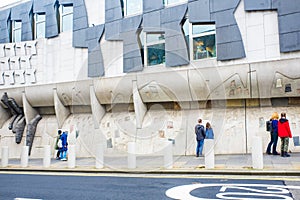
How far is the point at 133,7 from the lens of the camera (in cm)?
1698

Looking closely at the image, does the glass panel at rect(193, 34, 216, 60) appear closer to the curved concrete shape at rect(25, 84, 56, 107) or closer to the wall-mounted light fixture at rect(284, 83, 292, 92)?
the wall-mounted light fixture at rect(284, 83, 292, 92)

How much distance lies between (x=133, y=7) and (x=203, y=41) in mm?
5088

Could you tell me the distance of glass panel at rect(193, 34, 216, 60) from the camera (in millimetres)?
14334

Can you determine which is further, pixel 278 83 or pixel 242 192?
pixel 278 83

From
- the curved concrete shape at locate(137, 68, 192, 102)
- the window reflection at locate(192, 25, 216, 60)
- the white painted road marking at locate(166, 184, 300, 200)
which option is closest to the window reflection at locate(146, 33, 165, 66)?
the curved concrete shape at locate(137, 68, 192, 102)

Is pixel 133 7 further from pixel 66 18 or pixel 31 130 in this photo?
pixel 31 130

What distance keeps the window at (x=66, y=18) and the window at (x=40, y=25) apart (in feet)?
5.51

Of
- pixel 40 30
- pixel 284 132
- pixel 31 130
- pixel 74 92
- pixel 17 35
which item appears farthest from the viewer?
pixel 17 35

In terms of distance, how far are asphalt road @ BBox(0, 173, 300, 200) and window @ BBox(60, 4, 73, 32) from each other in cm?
1325

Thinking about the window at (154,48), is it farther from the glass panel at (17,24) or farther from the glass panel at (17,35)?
the glass panel at (17,24)

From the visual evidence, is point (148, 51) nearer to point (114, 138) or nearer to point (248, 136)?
point (114, 138)

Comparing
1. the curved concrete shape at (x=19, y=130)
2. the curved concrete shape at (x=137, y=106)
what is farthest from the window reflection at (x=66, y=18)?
the curved concrete shape at (x=137, y=106)

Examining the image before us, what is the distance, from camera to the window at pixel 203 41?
1434 cm

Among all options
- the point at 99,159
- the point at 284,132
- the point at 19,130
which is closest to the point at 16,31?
the point at 19,130
